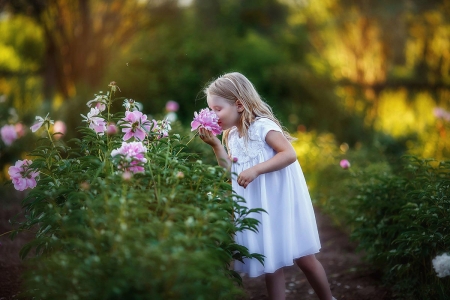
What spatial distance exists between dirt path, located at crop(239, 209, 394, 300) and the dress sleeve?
49.7 inches

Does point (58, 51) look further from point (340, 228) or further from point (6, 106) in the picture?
point (340, 228)

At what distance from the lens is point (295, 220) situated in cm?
270

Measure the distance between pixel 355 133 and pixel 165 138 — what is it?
6196mm

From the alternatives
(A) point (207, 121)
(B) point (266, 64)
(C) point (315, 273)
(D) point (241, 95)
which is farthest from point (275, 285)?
(B) point (266, 64)

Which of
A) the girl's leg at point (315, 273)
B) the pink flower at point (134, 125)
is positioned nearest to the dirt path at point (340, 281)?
the girl's leg at point (315, 273)

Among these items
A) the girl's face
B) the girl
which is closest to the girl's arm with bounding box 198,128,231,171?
the girl

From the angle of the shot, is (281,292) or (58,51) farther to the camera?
(58,51)

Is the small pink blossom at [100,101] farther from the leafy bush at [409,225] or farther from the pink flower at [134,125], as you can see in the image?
the leafy bush at [409,225]

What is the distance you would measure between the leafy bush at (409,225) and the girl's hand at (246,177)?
0.91 m

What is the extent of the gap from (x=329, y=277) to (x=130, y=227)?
2358mm

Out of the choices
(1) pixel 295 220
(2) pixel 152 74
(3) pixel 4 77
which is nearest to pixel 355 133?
(2) pixel 152 74

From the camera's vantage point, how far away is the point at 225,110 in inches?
109

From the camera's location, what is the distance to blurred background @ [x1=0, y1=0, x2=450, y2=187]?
290 inches

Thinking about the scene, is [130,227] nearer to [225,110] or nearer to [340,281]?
[225,110]
